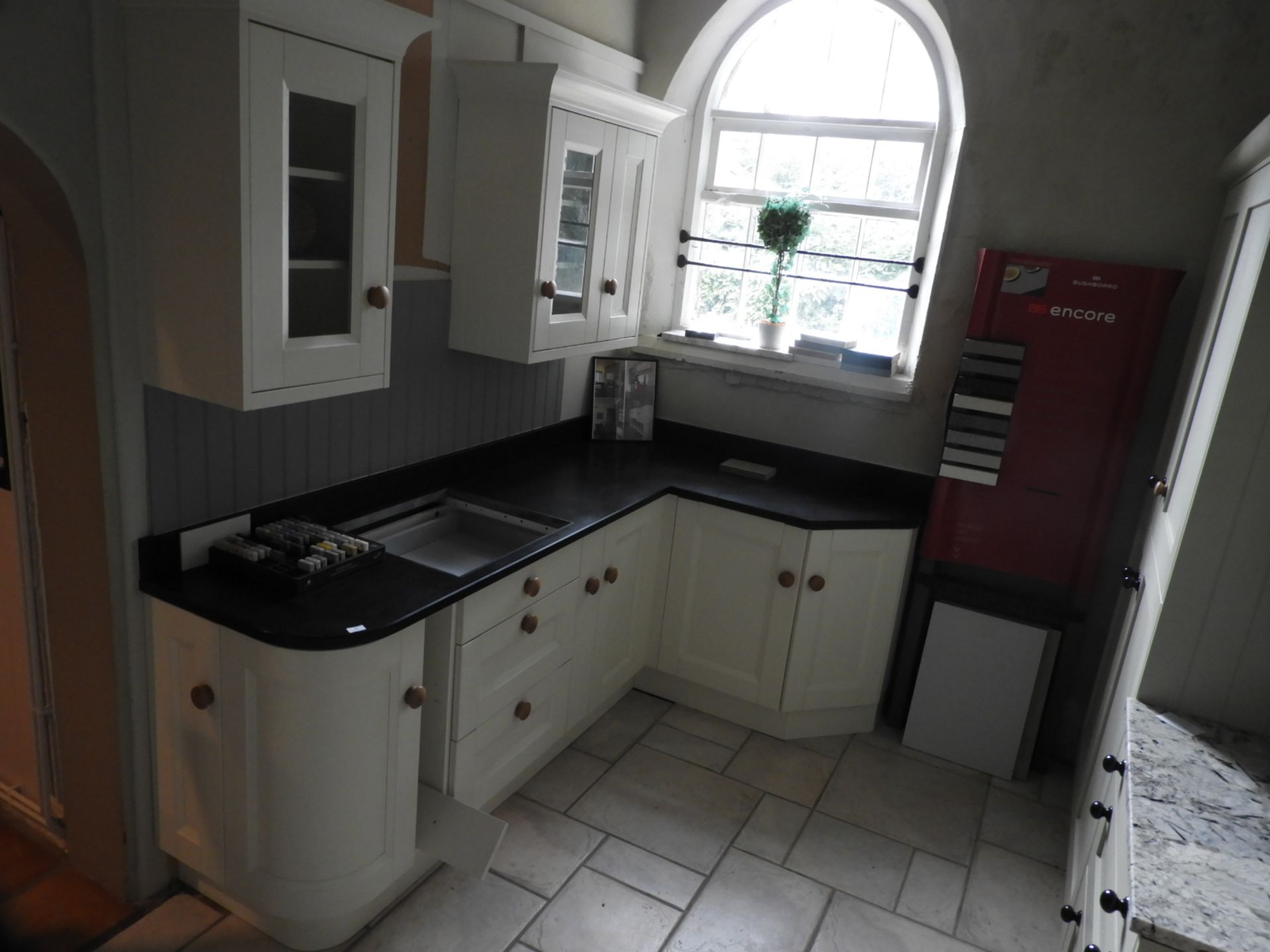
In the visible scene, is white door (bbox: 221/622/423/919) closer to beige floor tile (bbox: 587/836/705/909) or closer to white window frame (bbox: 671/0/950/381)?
beige floor tile (bbox: 587/836/705/909)

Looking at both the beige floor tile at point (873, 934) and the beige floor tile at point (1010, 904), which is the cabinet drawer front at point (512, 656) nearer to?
the beige floor tile at point (873, 934)

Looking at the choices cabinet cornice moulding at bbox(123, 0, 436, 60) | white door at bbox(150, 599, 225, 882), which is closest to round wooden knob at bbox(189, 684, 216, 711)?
white door at bbox(150, 599, 225, 882)

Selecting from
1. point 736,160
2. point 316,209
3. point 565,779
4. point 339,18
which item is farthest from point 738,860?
point 736,160

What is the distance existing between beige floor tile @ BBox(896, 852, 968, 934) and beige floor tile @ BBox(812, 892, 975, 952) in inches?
1.5

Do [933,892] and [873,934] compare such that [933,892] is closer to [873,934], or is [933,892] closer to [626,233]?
[873,934]

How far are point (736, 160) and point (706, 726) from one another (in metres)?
2.14

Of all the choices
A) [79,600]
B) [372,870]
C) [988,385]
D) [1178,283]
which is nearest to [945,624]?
[988,385]

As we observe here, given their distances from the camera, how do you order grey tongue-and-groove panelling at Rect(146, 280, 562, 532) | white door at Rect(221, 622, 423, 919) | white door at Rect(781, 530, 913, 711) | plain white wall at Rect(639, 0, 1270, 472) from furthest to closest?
white door at Rect(781, 530, 913, 711) < plain white wall at Rect(639, 0, 1270, 472) < grey tongue-and-groove panelling at Rect(146, 280, 562, 532) < white door at Rect(221, 622, 423, 919)

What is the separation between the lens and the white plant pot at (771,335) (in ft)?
11.4

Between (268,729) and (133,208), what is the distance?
3.61ft

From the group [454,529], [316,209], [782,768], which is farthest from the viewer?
[782,768]

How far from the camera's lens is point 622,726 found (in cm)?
316

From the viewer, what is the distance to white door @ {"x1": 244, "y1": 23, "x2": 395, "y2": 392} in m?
1.74

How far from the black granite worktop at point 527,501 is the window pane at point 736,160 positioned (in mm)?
977
